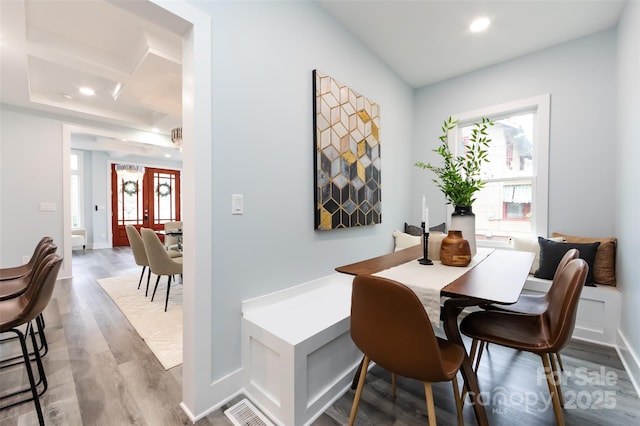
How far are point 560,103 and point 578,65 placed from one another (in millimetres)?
368

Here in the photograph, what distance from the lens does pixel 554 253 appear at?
2.49 metres

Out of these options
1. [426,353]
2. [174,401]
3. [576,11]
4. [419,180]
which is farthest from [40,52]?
[576,11]

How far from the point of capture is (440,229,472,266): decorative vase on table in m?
1.63

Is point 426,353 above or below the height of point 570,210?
below

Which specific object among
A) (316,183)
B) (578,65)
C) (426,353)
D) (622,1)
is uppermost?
(622,1)

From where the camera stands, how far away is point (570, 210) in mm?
2705

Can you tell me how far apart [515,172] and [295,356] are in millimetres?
3254

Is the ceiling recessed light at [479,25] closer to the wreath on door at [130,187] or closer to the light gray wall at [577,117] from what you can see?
the light gray wall at [577,117]

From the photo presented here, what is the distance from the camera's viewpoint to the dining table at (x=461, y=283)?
116 centimetres

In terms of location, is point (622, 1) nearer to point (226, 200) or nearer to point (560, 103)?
point (560, 103)

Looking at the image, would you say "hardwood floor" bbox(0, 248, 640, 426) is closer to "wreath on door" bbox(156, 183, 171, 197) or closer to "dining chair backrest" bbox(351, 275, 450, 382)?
"dining chair backrest" bbox(351, 275, 450, 382)

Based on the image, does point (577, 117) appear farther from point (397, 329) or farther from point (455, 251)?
point (397, 329)

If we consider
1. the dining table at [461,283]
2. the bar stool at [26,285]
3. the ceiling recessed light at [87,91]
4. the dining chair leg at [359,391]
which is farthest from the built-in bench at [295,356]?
the ceiling recessed light at [87,91]

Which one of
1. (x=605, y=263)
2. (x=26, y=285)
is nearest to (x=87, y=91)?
(x=26, y=285)
